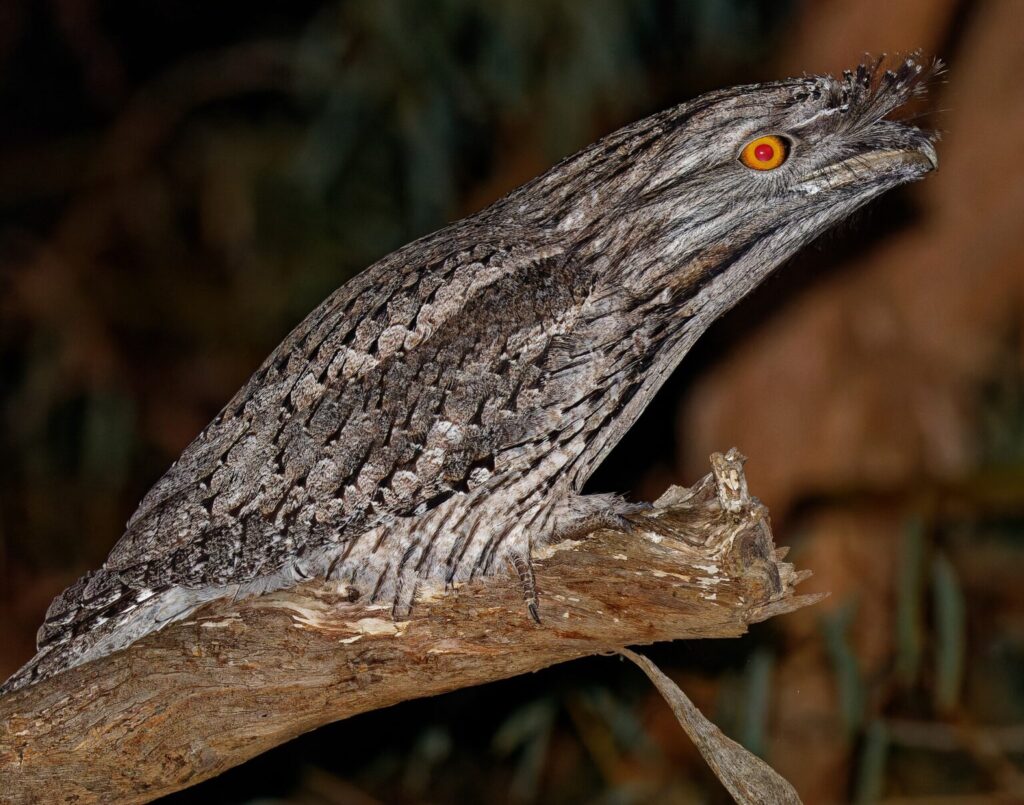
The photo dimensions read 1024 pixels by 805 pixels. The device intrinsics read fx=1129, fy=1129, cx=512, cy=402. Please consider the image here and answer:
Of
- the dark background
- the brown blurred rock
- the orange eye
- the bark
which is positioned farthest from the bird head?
the brown blurred rock

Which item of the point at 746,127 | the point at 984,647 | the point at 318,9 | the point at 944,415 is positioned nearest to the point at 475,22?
the point at 318,9

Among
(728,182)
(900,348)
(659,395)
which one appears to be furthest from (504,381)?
(659,395)

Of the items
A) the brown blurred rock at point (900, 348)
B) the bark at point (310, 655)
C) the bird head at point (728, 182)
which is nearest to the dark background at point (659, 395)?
the brown blurred rock at point (900, 348)

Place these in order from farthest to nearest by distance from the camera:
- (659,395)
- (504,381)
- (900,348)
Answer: (659,395), (900,348), (504,381)

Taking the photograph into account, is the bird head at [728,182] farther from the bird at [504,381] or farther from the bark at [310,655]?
the bark at [310,655]

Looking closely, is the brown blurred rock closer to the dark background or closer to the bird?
the dark background

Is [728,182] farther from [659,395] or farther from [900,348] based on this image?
[659,395]

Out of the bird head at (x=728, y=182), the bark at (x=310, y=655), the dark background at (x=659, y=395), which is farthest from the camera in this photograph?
the dark background at (x=659, y=395)
